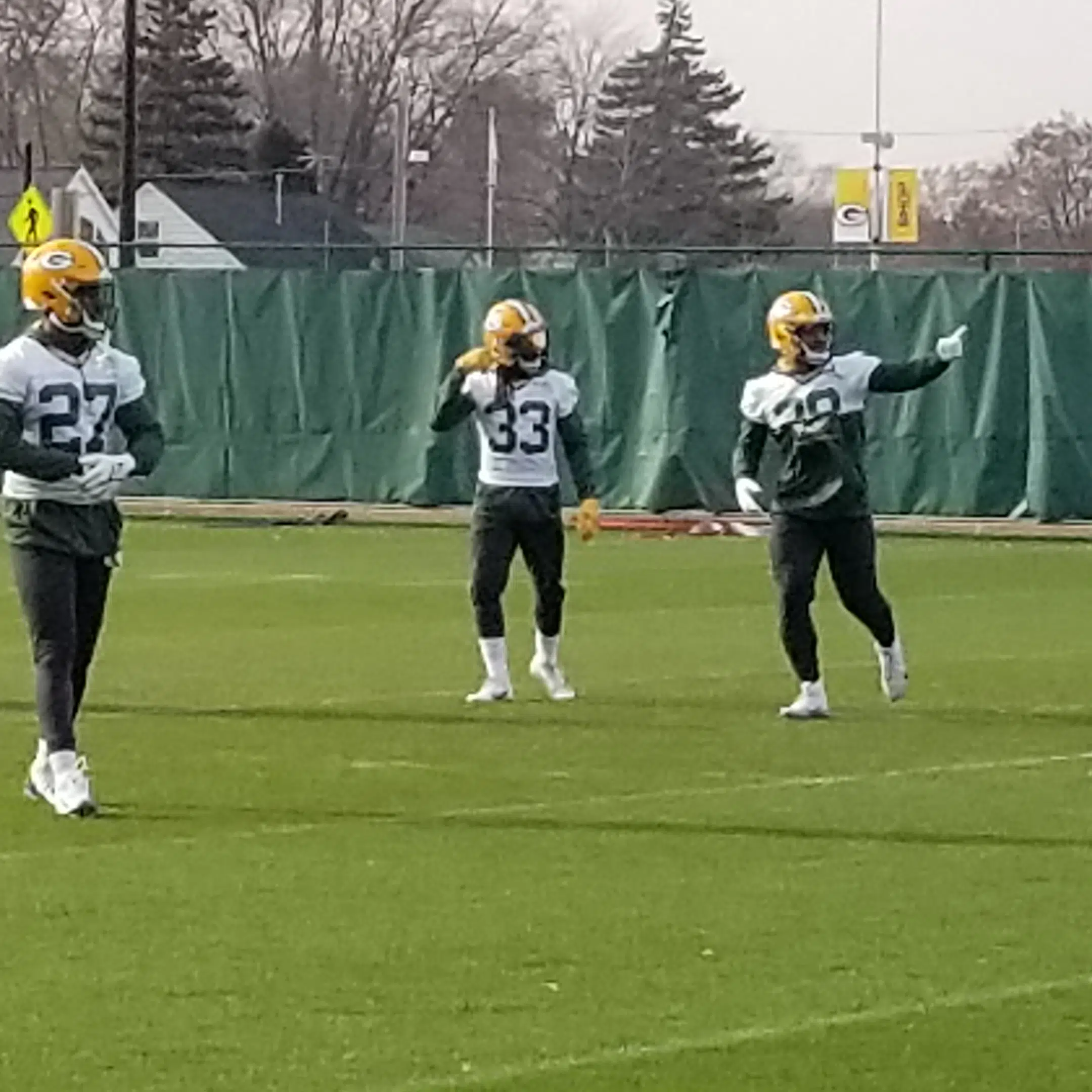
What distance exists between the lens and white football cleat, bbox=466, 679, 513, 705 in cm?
1650

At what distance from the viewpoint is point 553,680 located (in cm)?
1678

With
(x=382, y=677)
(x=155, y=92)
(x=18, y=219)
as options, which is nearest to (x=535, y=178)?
(x=155, y=92)

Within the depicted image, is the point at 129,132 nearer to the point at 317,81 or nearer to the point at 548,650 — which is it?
the point at 548,650

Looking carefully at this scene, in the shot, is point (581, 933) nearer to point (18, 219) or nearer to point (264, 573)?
point (264, 573)

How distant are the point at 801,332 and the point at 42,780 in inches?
192

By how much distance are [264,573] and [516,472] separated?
9.34 meters

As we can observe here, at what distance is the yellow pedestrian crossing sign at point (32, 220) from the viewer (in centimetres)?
3656

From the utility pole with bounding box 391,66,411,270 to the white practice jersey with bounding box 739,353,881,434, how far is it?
168ft

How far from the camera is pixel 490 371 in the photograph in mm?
16828

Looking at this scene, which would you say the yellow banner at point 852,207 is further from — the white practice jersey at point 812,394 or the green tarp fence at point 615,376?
the white practice jersey at point 812,394

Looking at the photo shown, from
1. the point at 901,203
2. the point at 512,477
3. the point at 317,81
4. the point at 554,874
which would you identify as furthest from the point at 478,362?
the point at 317,81

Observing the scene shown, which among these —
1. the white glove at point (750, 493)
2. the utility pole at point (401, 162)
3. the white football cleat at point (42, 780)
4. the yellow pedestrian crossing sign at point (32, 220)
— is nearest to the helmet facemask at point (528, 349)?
the white glove at point (750, 493)

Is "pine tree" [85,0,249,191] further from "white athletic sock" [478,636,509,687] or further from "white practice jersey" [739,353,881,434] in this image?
"white practice jersey" [739,353,881,434]

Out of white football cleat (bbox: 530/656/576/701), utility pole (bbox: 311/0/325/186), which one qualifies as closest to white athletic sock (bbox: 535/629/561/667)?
white football cleat (bbox: 530/656/576/701)
